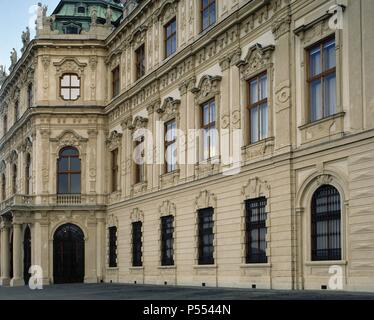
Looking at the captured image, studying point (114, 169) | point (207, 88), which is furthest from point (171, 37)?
point (114, 169)

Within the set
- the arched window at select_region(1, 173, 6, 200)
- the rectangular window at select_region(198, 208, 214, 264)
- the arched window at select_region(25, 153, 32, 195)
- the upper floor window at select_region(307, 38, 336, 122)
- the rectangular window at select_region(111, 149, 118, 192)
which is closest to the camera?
the upper floor window at select_region(307, 38, 336, 122)

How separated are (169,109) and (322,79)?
41.5 ft

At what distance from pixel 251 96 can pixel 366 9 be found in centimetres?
743

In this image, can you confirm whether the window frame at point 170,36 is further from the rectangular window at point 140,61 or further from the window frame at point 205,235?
the window frame at point 205,235

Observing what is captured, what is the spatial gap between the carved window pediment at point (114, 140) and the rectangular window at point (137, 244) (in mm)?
5391

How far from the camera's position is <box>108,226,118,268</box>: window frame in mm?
43562

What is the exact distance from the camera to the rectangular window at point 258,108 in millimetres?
27781

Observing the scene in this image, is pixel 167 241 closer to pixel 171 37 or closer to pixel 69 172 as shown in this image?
pixel 171 37

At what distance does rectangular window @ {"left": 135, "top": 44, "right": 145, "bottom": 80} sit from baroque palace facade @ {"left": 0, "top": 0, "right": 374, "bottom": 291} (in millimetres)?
156

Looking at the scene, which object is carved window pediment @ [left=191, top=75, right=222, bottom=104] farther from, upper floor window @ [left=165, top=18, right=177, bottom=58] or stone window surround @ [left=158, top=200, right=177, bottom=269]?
stone window surround @ [left=158, top=200, right=177, bottom=269]

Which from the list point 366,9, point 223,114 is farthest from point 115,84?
point 366,9

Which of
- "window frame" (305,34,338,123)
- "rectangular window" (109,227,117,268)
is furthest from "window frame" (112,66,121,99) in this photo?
"window frame" (305,34,338,123)

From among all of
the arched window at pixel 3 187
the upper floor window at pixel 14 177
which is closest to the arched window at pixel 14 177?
the upper floor window at pixel 14 177

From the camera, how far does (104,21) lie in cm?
4922
